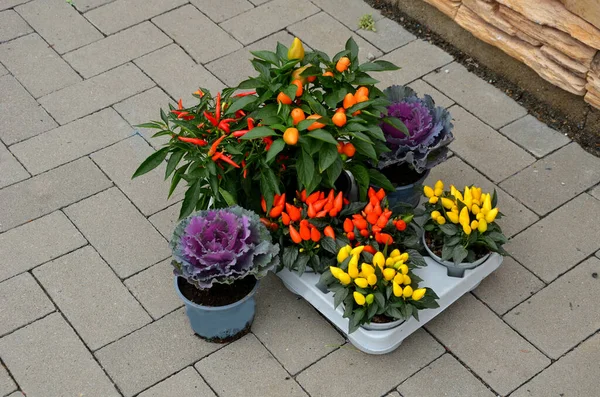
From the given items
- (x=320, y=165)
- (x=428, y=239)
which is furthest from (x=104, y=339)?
(x=428, y=239)

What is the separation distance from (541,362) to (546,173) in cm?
98

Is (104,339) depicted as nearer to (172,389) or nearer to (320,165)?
(172,389)

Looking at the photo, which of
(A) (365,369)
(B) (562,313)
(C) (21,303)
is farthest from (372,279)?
(C) (21,303)

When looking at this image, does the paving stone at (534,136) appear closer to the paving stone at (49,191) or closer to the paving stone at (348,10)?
the paving stone at (348,10)

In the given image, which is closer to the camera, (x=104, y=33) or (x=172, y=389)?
(x=172, y=389)

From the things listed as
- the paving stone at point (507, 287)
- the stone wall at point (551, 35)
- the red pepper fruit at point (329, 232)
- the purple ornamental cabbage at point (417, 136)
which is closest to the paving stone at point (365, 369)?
the paving stone at point (507, 287)

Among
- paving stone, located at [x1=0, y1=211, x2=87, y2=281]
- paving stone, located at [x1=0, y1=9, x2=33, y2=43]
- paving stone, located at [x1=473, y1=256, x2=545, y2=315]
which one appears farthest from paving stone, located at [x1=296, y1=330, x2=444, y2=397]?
paving stone, located at [x1=0, y1=9, x2=33, y2=43]

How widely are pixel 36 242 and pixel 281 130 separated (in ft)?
4.21

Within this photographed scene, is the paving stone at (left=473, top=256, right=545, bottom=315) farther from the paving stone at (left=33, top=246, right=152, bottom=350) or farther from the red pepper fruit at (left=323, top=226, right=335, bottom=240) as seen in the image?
the paving stone at (left=33, top=246, right=152, bottom=350)

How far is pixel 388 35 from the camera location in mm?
4348

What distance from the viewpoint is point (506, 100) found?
3979 millimetres

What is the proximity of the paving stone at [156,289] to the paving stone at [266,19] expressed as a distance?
1.52 metres

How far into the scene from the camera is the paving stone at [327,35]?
4.25m

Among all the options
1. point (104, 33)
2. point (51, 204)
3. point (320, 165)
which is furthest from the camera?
point (104, 33)
